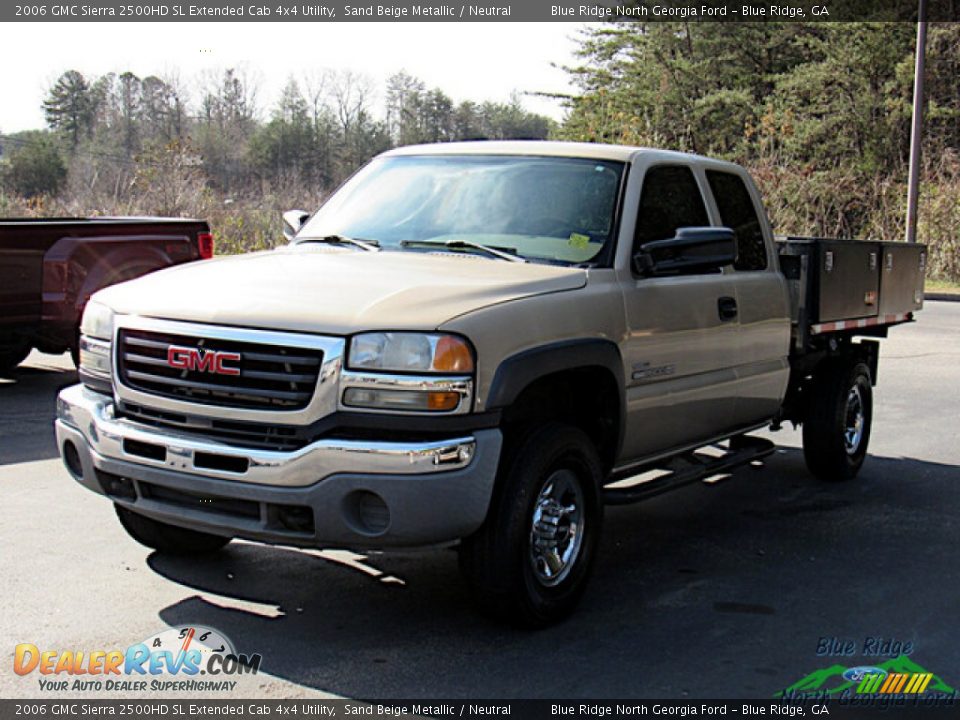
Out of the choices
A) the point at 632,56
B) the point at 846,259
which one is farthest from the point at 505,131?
the point at 846,259

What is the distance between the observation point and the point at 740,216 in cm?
689

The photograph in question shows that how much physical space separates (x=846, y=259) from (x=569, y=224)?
2.80 metres

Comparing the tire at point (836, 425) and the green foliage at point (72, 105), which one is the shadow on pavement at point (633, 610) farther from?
the green foliage at point (72, 105)

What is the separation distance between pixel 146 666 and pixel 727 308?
3.46m

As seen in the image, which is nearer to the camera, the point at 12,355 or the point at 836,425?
the point at 836,425

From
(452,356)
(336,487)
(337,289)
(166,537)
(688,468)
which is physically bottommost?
(166,537)

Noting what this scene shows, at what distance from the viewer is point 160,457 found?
15.4 ft

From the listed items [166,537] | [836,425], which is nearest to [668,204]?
[836,425]

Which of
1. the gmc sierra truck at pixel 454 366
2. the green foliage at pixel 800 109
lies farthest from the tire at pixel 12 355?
the green foliage at pixel 800 109

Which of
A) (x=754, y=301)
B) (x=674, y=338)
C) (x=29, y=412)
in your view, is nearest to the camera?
(x=674, y=338)

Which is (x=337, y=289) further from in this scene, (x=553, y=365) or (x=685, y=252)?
(x=685, y=252)

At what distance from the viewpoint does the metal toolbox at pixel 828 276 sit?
24.0ft

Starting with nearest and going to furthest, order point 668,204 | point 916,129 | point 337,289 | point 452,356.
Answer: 1. point 452,356
2. point 337,289
3. point 668,204
4. point 916,129

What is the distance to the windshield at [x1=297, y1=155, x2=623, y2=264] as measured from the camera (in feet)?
18.6
